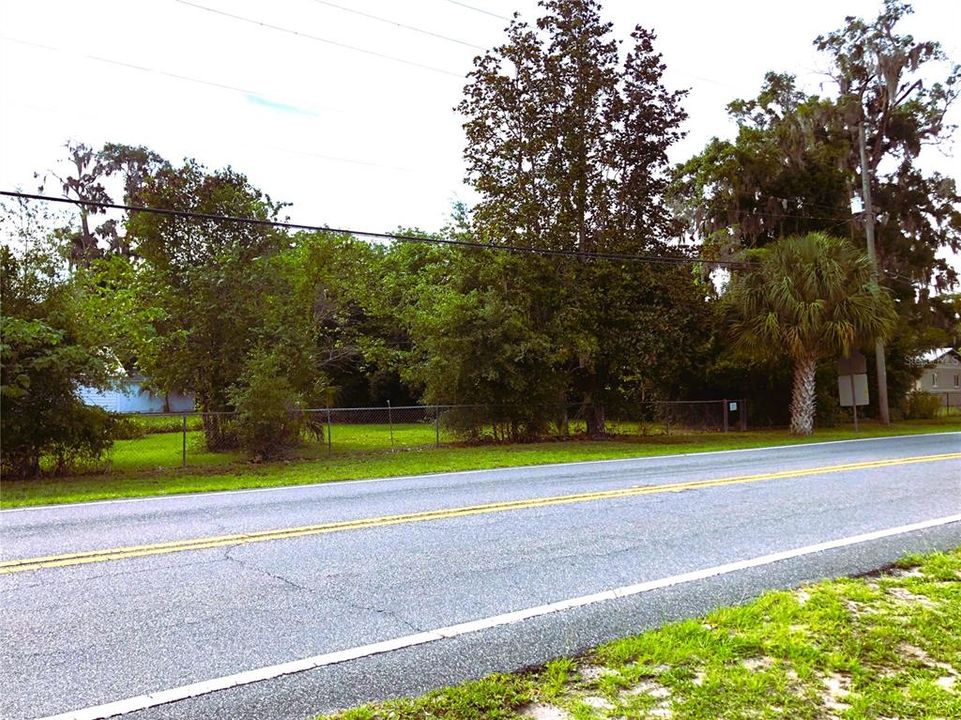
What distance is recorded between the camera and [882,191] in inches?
1284

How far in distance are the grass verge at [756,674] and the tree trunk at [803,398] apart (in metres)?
19.5

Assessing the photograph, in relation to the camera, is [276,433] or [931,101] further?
[931,101]

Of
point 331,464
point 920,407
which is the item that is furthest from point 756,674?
point 920,407

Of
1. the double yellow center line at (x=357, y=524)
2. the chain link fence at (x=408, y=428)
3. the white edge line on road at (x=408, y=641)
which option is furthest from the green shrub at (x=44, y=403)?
the white edge line on road at (x=408, y=641)

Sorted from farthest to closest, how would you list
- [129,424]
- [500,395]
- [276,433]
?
[500,395], [276,433], [129,424]

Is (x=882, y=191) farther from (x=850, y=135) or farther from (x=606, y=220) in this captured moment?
(x=606, y=220)

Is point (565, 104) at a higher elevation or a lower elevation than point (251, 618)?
higher

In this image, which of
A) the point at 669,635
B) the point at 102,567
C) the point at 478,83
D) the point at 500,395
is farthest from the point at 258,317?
the point at 669,635

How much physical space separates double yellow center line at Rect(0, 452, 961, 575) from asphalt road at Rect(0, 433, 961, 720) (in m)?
0.05

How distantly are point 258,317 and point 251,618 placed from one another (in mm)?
14619

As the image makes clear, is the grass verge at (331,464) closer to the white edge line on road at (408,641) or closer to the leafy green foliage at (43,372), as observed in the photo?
the leafy green foliage at (43,372)

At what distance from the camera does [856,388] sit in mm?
23938

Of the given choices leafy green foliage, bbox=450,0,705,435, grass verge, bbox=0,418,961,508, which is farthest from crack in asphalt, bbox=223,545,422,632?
leafy green foliage, bbox=450,0,705,435

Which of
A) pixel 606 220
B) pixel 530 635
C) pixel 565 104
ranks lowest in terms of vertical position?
pixel 530 635
